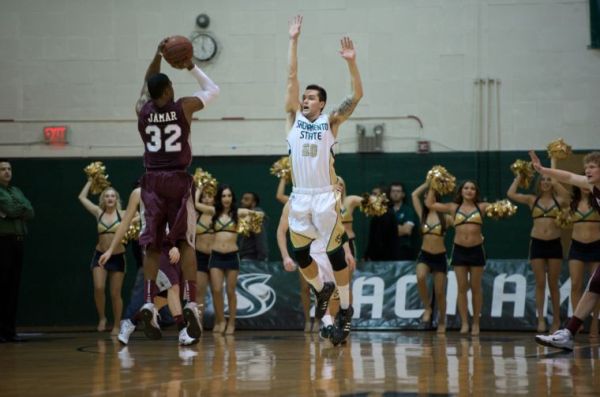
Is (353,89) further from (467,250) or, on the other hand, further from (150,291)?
(467,250)

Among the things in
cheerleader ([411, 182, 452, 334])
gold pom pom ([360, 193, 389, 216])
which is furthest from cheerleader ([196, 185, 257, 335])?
cheerleader ([411, 182, 452, 334])

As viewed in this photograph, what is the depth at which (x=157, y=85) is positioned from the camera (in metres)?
8.87

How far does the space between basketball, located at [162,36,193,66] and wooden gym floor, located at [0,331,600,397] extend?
2590 millimetres

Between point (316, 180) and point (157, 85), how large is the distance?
1.85 metres

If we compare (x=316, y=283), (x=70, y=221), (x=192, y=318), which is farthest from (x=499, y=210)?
(x=70, y=221)

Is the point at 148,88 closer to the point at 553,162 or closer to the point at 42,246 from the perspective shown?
the point at 553,162

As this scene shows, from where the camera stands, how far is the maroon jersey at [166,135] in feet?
29.5

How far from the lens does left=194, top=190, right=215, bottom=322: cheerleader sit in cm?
1501

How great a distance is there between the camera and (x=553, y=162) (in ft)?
43.6

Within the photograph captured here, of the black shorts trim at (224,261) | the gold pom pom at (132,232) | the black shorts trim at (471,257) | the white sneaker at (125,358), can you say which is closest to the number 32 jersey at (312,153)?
the white sneaker at (125,358)

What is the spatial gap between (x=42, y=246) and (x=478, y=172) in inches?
307

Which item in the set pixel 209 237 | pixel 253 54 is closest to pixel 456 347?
pixel 209 237

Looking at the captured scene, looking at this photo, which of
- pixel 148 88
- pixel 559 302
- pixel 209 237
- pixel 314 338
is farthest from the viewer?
pixel 209 237

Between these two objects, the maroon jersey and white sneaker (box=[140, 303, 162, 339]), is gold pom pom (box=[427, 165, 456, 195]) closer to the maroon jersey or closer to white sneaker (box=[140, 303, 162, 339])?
the maroon jersey
